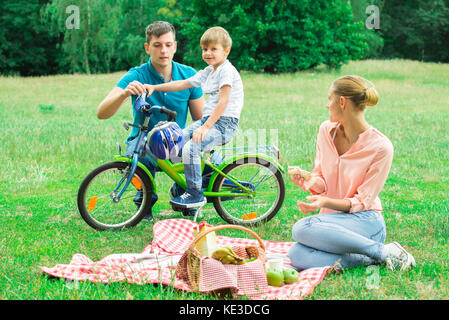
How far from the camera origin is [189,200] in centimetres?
495

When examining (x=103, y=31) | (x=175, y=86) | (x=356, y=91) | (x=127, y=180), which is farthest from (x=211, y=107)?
(x=103, y=31)

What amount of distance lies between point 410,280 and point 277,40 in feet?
99.8

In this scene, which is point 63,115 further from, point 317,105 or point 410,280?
point 410,280

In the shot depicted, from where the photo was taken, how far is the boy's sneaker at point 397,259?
12.4 ft

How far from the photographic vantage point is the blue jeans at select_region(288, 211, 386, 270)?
12.4 ft

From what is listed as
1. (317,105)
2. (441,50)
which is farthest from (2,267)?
(441,50)

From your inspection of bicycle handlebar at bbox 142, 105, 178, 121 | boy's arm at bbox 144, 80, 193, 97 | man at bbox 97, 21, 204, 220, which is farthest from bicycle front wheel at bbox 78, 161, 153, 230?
boy's arm at bbox 144, 80, 193, 97

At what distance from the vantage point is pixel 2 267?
3.95 m

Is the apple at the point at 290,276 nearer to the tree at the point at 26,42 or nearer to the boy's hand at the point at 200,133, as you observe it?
the boy's hand at the point at 200,133

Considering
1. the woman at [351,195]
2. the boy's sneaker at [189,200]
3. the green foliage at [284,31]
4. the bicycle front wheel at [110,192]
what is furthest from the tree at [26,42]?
the woman at [351,195]

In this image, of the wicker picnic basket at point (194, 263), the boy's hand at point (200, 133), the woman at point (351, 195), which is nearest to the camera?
the wicker picnic basket at point (194, 263)

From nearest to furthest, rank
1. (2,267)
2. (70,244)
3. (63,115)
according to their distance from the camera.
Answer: (2,267)
(70,244)
(63,115)

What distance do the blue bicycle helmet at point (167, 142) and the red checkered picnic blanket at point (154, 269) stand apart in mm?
722

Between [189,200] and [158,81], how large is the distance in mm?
1324
